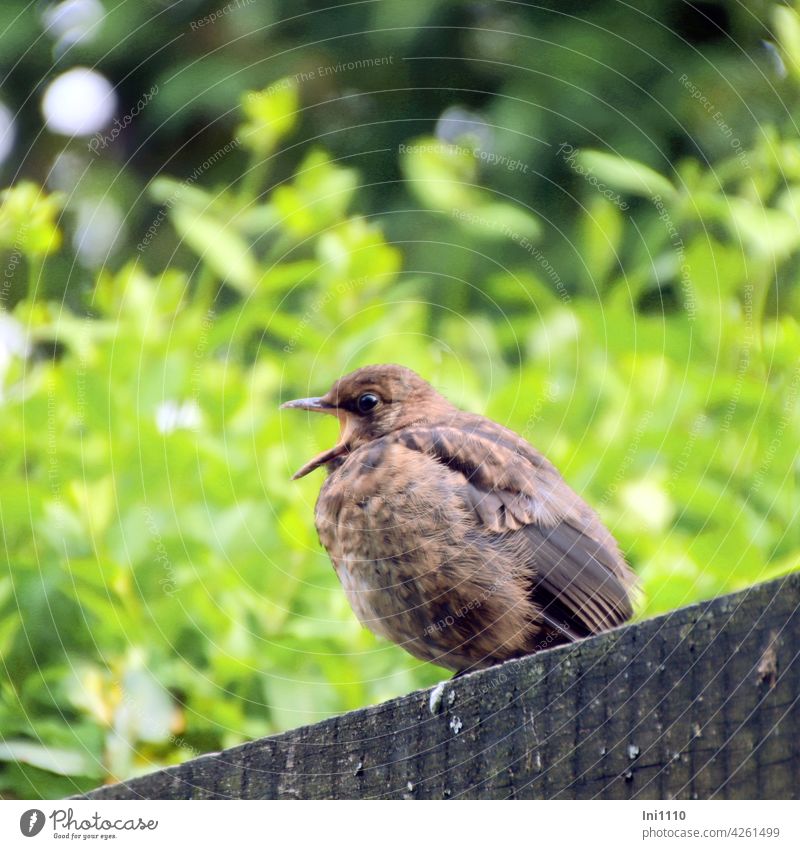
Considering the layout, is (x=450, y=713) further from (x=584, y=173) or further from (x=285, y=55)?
(x=285, y=55)

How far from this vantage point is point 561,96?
295 centimetres

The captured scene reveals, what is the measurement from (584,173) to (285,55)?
0.76 m

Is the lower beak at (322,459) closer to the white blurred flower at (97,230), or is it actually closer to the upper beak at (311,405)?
the upper beak at (311,405)

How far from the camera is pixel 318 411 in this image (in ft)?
8.76

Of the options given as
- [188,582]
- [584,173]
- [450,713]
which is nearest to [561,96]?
[584,173]

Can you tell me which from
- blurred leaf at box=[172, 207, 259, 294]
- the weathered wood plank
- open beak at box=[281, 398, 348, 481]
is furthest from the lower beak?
the weathered wood plank

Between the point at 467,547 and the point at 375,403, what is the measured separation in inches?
18.7

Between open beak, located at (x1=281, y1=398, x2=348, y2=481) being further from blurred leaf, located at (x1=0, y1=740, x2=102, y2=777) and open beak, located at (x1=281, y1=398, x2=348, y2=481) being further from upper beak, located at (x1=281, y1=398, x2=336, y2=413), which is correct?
blurred leaf, located at (x1=0, y1=740, x2=102, y2=777)

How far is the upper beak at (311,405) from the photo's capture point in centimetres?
248
